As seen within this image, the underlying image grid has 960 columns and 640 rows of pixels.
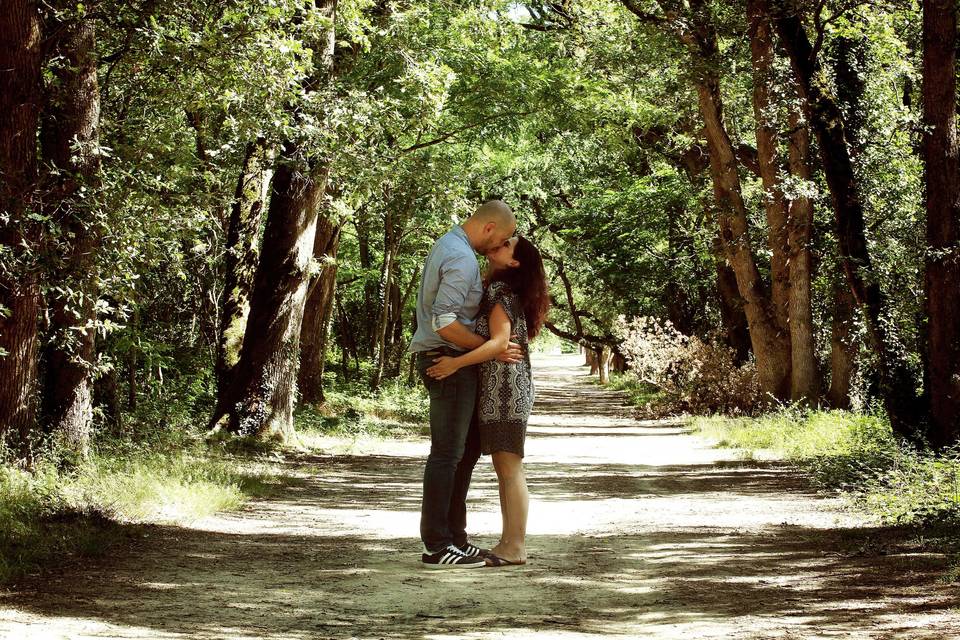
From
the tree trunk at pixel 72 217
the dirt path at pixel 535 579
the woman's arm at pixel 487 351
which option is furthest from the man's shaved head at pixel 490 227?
the tree trunk at pixel 72 217

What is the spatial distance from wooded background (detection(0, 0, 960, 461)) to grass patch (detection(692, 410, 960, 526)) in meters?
0.64

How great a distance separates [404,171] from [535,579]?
15843 mm

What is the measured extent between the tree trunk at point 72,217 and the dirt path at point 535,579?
231 centimetres

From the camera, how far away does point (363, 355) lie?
4622cm

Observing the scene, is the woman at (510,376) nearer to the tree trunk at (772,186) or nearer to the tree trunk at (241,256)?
the tree trunk at (241,256)

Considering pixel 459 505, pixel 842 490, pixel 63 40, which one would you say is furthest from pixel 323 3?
pixel 459 505

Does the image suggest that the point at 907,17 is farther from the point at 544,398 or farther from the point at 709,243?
the point at 544,398

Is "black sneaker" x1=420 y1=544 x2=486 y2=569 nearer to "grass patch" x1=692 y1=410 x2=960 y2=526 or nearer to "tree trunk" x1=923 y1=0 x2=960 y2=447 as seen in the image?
"grass patch" x1=692 y1=410 x2=960 y2=526

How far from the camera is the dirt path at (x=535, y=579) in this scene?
5789mm

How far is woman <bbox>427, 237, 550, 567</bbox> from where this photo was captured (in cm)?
739

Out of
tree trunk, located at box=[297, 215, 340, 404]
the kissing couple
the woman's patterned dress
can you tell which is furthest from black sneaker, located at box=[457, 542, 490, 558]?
tree trunk, located at box=[297, 215, 340, 404]

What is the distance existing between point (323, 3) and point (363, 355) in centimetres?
3025

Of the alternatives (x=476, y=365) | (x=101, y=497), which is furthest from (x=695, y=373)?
(x=476, y=365)

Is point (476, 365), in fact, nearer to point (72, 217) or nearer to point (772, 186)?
point (72, 217)
